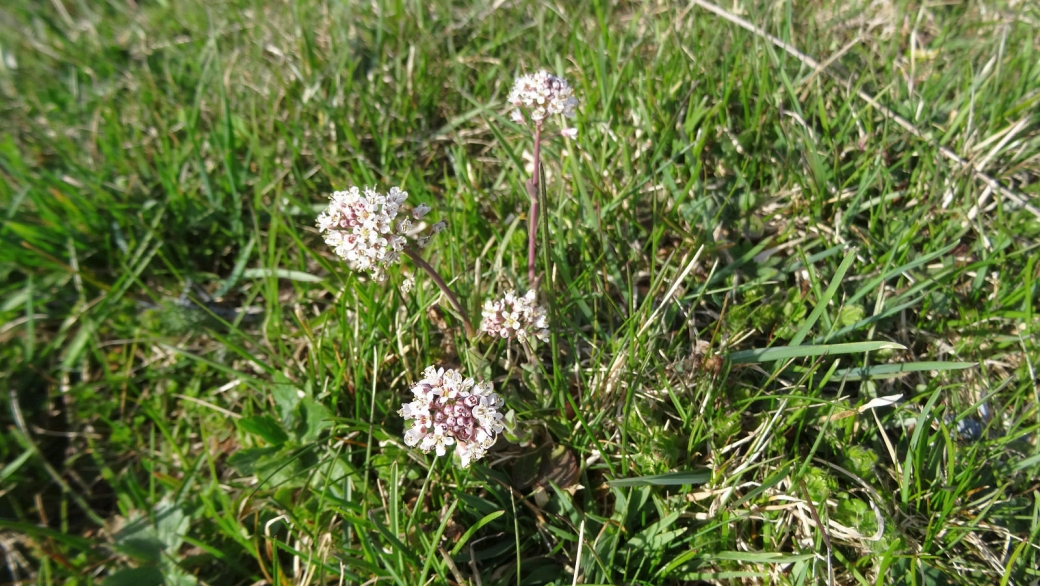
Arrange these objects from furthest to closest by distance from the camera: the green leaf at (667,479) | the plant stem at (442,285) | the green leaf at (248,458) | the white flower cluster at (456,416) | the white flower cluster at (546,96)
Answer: the green leaf at (248,458) < the white flower cluster at (546,96) < the plant stem at (442,285) < the green leaf at (667,479) < the white flower cluster at (456,416)

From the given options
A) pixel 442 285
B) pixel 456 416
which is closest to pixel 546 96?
pixel 442 285

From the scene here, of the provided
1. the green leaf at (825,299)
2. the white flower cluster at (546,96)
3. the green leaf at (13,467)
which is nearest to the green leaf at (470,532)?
the green leaf at (825,299)

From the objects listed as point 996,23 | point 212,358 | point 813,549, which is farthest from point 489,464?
point 996,23

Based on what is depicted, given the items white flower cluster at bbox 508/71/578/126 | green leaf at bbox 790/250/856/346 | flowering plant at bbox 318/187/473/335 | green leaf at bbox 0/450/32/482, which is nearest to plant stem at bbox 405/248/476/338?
flowering plant at bbox 318/187/473/335

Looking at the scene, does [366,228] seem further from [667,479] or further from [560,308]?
[667,479]

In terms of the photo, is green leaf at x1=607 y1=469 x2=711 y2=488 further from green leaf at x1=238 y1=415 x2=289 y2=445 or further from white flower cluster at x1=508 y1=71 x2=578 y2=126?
green leaf at x1=238 y1=415 x2=289 y2=445

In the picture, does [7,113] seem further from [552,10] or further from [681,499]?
[681,499]

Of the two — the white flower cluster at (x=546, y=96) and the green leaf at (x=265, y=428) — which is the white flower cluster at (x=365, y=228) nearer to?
the white flower cluster at (x=546, y=96)
